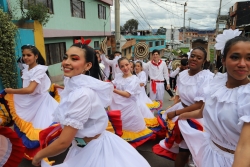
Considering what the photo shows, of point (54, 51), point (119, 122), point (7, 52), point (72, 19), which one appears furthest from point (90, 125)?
point (72, 19)

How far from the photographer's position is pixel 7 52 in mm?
5359

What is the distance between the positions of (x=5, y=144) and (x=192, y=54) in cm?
248

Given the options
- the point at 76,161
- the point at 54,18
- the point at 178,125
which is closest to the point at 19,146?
the point at 76,161

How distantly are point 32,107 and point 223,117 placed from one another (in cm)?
273

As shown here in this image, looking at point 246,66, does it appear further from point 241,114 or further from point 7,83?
point 7,83

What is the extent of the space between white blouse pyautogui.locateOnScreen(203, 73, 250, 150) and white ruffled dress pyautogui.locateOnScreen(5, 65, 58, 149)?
2321 mm

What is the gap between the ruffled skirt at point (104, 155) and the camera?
153cm

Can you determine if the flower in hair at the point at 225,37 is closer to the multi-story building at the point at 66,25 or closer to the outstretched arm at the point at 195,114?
the outstretched arm at the point at 195,114

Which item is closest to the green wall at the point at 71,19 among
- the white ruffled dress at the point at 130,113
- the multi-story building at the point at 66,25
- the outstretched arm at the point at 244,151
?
the multi-story building at the point at 66,25

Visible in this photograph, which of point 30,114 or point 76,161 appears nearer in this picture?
point 76,161

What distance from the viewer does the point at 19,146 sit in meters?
2.39

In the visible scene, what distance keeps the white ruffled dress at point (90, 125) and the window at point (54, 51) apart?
9.30m

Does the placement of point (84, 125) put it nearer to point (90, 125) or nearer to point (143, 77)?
point (90, 125)

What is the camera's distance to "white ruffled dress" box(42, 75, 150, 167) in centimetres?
145
